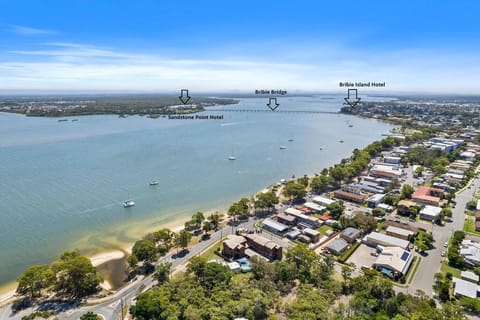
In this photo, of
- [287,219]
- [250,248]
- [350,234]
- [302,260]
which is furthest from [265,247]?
[350,234]

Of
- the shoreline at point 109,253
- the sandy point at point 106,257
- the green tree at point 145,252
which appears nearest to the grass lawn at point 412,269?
the green tree at point 145,252

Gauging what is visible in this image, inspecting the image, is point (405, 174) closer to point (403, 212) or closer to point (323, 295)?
point (403, 212)

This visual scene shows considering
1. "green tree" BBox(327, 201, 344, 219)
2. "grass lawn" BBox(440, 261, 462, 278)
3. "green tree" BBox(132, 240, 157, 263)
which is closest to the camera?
"grass lawn" BBox(440, 261, 462, 278)

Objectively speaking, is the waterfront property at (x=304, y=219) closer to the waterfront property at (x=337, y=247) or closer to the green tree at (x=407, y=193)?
the waterfront property at (x=337, y=247)

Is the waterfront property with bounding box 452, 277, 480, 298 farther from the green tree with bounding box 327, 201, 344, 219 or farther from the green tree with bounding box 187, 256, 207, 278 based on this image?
the green tree with bounding box 187, 256, 207, 278

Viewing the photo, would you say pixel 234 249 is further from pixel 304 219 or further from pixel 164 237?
pixel 304 219

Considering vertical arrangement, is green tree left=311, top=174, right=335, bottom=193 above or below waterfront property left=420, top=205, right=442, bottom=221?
above

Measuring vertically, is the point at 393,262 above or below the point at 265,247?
below

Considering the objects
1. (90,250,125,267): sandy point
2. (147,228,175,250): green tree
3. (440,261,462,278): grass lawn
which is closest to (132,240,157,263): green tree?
(147,228,175,250): green tree
